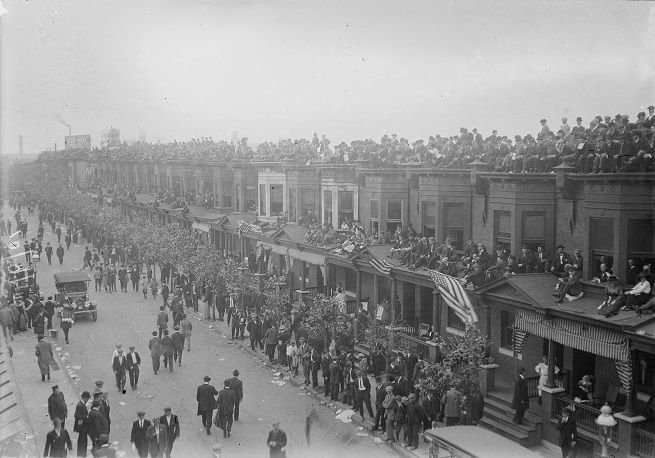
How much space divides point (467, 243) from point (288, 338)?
307 inches

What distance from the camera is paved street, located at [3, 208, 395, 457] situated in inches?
778

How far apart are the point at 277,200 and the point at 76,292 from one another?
533 inches

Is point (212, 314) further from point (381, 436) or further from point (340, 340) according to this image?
point (381, 436)

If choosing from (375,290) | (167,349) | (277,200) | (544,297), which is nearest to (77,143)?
(277,200)

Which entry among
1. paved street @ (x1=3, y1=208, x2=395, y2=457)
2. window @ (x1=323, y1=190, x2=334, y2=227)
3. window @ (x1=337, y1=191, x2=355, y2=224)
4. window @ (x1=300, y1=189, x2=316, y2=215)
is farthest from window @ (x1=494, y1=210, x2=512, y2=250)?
window @ (x1=300, y1=189, x2=316, y2=215)

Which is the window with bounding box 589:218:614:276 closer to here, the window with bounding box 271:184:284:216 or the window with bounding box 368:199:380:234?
the window with bounding box 368:199:380:234

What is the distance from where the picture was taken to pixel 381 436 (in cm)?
2005

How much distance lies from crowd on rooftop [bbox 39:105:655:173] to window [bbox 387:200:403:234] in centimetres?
182

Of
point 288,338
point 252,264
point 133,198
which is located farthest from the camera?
point 133,198

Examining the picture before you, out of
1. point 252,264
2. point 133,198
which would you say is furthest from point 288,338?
point 133,198

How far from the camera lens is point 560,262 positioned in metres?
21.1

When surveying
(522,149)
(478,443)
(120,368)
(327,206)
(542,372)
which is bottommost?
(120,368)

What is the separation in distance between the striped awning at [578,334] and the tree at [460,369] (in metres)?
1.38

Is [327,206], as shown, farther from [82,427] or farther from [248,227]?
[82,427]
